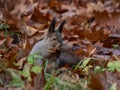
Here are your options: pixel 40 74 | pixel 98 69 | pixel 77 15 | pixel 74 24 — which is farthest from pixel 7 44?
pixel 77 15

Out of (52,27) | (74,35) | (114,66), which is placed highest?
(52,27)

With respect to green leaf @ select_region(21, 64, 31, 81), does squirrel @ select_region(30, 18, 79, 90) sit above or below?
below

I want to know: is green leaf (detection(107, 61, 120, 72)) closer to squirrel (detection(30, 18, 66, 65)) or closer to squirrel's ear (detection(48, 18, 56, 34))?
squirrel (detection(30, 18, 66, 65))

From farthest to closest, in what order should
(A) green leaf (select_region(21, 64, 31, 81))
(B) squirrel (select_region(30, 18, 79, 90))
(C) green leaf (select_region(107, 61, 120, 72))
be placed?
(B) squirrel (select_region(30, 18, 79, 90)) < (C) green leaf (select_region(107, 61, 120, 72)) < (A) green leaf (select_region(21, 64, 31, 81))

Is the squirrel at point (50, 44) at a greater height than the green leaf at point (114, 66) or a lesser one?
Result: greater

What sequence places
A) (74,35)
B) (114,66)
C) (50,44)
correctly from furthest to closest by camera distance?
(74,35), (50,44), (114,66)

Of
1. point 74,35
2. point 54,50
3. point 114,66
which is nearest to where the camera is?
point 114,66

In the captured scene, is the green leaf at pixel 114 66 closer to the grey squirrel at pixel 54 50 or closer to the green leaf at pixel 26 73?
the grey squirrel at pixel 54 50

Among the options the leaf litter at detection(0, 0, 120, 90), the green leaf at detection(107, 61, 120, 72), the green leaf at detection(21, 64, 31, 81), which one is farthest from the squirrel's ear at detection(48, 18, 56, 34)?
the green leaf at detection(21, 64, 31, 81)

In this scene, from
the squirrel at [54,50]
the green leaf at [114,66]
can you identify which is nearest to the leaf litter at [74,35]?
the green leaf at [114,66]

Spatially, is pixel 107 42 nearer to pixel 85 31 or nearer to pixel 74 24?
pixel 85 31

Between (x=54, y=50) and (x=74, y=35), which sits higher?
(x=54, y=50)

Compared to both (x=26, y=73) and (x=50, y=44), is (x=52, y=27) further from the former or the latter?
(x=26, y=73)


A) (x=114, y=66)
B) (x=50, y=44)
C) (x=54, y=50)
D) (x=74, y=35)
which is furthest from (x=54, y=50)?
(x=74, y=35)
